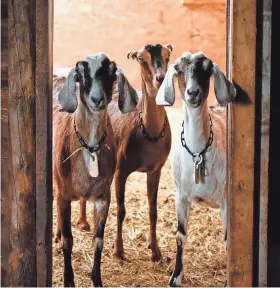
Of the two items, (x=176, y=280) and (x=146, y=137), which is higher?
(x=146, y=137)

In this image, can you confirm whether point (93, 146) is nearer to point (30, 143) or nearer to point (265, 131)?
point (30, 143)

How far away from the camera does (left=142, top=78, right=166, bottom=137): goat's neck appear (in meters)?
7.05

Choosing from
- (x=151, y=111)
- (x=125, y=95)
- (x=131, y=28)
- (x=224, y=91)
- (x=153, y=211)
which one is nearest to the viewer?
(x=224, y=91)

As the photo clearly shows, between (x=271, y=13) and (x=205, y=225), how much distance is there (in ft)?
12.4

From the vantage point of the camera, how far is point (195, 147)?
241 inches

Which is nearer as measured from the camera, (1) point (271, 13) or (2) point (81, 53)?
(1) point (271, 13)

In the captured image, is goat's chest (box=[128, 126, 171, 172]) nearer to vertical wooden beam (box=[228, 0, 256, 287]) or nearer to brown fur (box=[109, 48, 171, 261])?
brown fur (box=[109, 48, 171, 261])

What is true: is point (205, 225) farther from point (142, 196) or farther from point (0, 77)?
point (0, 77)

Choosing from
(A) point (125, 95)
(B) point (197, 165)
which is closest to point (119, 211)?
(B) point (197, 165)

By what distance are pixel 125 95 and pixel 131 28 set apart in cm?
658

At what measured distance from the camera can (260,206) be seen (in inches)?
205

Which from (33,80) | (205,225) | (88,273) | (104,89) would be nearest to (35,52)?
(33,80)

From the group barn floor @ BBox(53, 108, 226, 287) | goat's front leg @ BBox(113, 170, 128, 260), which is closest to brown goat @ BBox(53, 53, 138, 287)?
barn floor @ BBox(53, 108, 226, 287)

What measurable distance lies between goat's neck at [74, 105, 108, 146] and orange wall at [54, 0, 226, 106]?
606 centimetres
